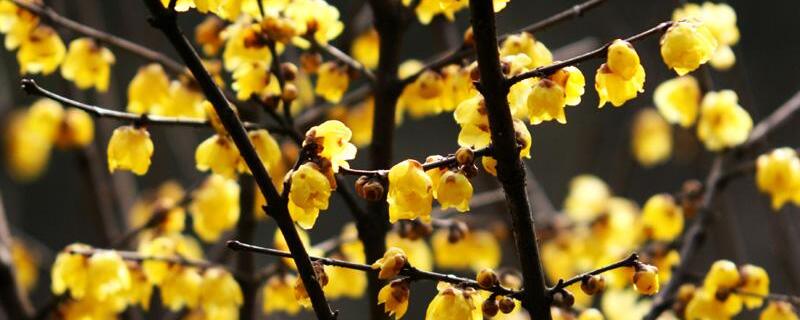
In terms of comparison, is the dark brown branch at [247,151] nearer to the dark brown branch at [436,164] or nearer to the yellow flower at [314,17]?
the dark brown branch at [436,164]

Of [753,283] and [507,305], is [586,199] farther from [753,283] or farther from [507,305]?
[507,305]

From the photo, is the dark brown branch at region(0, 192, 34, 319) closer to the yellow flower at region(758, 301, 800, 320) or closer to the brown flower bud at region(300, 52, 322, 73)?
the brown flower bud at region(300, 52, 322, 73)

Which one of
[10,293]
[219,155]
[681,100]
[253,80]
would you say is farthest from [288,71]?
[10,293]

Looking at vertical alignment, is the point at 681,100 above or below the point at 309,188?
above

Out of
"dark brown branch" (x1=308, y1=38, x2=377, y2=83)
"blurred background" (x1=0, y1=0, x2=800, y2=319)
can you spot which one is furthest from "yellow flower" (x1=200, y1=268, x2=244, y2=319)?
"blurred background" (x1=0, y1=0, x2=800, y2=319)

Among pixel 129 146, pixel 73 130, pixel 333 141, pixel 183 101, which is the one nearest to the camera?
pixel 333 141
